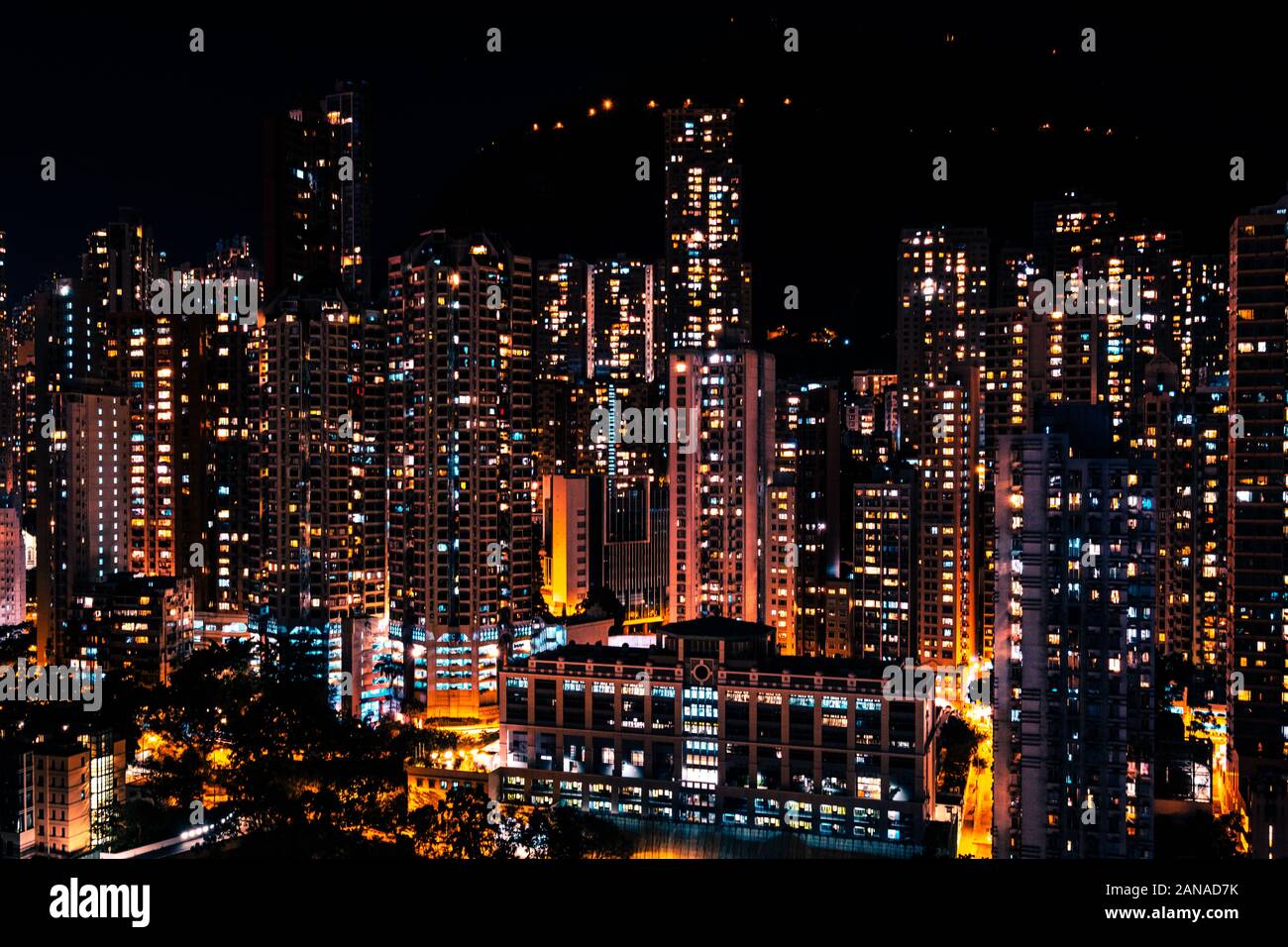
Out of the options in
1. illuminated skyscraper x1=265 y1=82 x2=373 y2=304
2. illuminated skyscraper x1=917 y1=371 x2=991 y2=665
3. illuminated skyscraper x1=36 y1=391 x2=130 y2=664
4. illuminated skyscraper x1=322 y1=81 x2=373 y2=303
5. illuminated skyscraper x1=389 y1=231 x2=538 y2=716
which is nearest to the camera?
illuminated skyscraper x1=389 y1=231 x2=538 y2=716

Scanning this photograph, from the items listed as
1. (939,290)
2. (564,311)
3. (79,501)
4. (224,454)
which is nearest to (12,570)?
(79,501)

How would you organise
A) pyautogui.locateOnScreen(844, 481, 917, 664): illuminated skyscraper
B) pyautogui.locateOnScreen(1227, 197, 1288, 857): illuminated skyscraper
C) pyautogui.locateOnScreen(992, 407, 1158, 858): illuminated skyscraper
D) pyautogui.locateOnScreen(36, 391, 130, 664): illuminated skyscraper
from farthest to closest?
pyautogui.locateOnScreen(36, 391, 130, 664): illuminated skyscraper
pyautogui.locateOnScreen(844, 481, 917, 664): illuminated skyscraper
pyautogui.locateOnScreen(1227, 197, 1288, 857): illuminated skyscraper
pyautogui.locateOnScreen(992, 407, 1158, 858): illuminated skyscraper

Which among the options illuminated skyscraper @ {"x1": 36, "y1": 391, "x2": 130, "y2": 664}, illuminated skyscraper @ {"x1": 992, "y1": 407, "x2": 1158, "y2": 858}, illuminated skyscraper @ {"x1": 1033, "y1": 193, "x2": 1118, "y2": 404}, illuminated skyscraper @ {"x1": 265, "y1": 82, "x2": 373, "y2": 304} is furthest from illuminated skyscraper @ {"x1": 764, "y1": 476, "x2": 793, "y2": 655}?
illuminated skyscraper @ {"x1": 36, "y1": 391, "x2": 130, "y2": 664}

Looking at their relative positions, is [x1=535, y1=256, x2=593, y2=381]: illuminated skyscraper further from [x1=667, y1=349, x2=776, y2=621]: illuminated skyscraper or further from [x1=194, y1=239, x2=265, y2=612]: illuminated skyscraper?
[x1=667, y1=349, x2=776, y2=621]: illuminated skyscraper

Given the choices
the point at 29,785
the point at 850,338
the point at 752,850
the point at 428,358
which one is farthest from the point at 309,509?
the point at 850,338

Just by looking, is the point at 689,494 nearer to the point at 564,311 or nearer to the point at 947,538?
the point at 947,538
